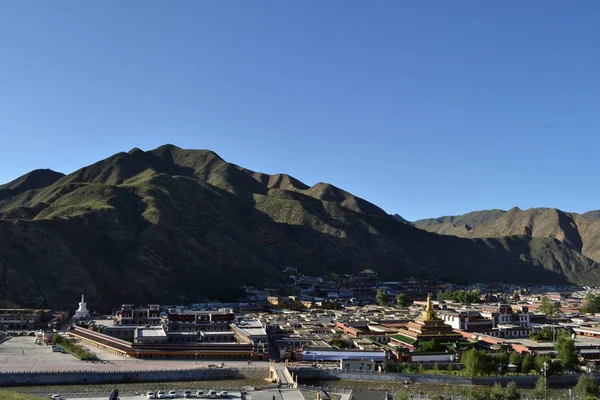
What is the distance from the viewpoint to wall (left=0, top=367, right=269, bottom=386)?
162 feet

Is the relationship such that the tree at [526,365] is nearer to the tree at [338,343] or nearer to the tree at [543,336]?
the tree at [543,336]

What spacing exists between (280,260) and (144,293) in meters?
62.2

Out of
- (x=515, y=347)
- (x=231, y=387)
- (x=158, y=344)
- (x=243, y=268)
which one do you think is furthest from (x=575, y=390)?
(x=243, y=268)

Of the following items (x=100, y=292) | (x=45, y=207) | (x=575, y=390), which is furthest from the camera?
(x=45, y=207)

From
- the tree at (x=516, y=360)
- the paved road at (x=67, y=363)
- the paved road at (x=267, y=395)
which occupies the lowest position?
the paved road at (x=267, y=395)

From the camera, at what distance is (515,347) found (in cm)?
6312

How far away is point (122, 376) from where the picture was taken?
168 ft

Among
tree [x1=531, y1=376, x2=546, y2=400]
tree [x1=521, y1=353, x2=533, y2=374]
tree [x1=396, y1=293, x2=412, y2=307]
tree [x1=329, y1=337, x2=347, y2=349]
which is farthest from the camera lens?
tree [x1=396, y1=293, x2=412, y2=307]

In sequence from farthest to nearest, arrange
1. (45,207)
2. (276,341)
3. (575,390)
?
(45,207) < (276,341) < (575,390)

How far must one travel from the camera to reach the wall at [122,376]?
4938 centimetres

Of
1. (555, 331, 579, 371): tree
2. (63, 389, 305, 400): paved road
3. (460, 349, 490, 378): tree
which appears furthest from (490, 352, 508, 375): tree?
(63, 389, 305, 400): paved road

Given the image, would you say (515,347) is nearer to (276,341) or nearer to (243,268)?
(276,341)

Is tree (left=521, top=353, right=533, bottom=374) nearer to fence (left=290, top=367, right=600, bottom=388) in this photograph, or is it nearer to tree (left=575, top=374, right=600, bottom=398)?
fence (left=290, top=367, right=600, bottom=388)

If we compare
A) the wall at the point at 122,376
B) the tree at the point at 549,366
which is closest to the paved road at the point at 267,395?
the wall at the point at 122,376
